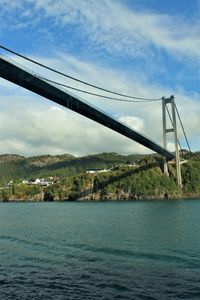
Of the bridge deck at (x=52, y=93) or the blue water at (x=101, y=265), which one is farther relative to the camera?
the bridge deck at (x=52, y=93)

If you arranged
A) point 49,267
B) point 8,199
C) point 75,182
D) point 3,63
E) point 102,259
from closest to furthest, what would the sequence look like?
1. point 49,267
2. point 102,259
3. point 3,63
4. point 75,182
5. point 8,199

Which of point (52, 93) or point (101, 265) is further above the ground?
point (52, 93)

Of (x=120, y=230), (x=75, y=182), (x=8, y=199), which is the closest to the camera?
(x=120, y=230)

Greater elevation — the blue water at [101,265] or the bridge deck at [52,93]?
the bridge deck at [52,93]

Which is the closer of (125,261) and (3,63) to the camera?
(125,261)

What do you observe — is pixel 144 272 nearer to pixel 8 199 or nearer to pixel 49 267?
pixel 49 267

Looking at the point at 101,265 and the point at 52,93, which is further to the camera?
the point at 52,93

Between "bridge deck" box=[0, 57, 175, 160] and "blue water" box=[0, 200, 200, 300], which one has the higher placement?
"bridge deck" box=[0, 57, 175, 160]

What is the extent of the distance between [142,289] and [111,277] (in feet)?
6.97

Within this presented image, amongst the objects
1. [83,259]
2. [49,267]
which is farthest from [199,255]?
[49,267]

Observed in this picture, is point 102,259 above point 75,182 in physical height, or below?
below

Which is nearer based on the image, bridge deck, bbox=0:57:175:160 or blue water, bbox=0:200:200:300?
blue water, bbox=0:200:200:300

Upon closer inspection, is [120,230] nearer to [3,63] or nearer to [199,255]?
[199,255]

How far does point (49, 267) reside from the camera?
19922mm
